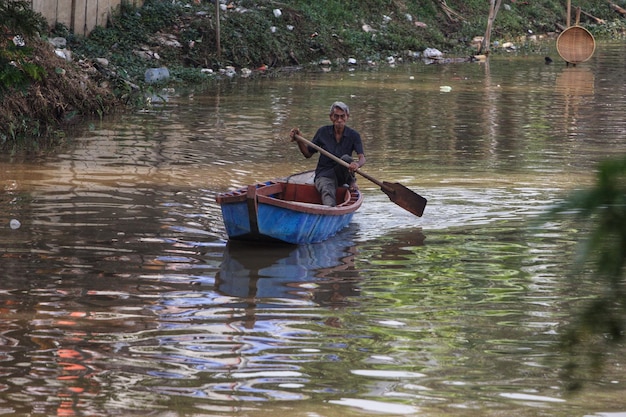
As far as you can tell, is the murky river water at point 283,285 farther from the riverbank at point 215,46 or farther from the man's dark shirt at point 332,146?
the riverbank at point 215,46

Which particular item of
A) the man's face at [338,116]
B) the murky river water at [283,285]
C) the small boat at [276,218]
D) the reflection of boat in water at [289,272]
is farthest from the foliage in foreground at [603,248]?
the man's face at [338,116]

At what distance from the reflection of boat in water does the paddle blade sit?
97cm

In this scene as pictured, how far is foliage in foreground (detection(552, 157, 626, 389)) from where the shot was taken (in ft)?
7.78

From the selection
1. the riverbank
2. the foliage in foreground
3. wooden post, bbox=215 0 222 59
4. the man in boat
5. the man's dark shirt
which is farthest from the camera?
wooden post, bbox=215 0 222 59

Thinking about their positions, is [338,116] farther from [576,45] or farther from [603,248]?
[576,45]

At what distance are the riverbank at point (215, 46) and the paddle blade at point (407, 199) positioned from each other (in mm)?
3994

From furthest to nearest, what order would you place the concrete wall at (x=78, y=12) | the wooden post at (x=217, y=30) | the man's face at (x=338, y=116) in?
the wooden post at (x=217, y=30), the concrete wall at (x=78, y=12), the man's face at (x=338, y=116)

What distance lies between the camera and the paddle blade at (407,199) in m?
10.5

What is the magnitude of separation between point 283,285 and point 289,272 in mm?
487

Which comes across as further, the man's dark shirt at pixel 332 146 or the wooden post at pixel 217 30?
the wooden post at pixel 217 30

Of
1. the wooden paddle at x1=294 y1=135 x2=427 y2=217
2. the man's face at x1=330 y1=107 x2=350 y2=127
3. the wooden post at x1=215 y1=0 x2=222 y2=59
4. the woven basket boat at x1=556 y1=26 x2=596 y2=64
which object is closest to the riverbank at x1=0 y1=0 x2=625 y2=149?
the wooden post at x1=215 y1=0 x2=222 y2=59

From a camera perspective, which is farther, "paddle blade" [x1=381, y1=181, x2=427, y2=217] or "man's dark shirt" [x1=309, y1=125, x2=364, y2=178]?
"paddle blade" [x1=381, y1=181, x2=427, y2=217]

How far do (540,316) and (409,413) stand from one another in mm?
2098

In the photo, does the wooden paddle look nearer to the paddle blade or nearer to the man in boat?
the paddle blade
